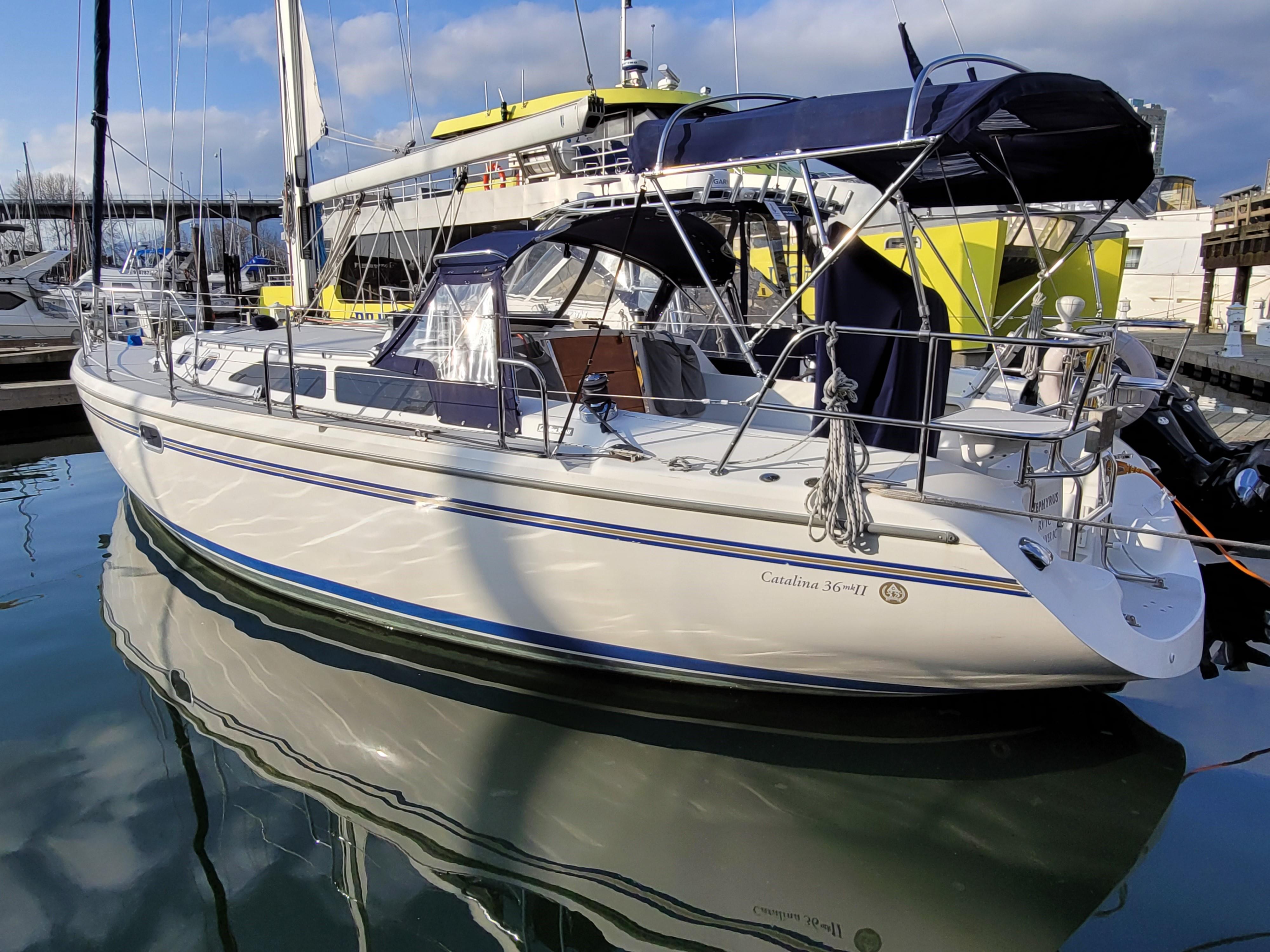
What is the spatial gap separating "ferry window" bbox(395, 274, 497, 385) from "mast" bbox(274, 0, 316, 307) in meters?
2.93

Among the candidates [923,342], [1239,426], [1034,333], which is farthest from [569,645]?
[1239,426]

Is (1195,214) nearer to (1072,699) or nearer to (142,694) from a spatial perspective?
(1072,699)

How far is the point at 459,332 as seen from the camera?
4246 mm

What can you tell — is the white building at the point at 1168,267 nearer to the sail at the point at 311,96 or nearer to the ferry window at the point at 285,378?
the sail at the point at 311,96

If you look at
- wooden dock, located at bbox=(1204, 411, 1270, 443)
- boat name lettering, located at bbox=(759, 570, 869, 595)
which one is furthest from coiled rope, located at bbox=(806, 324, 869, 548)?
wooden dock, located at bbox=(1204, 411, 1270, 443)

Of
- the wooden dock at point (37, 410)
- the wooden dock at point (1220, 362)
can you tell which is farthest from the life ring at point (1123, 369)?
the wooden dock at point (37, 410)

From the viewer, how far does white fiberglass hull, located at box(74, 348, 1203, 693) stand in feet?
10.2

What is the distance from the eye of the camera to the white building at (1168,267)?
24.7m

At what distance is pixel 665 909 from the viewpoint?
2.73 metres

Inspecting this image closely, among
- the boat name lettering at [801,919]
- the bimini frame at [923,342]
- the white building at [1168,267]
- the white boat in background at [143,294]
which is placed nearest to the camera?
the boat name lettering at [801,919]

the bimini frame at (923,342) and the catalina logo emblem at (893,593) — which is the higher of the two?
the bimini frame at (923,342)

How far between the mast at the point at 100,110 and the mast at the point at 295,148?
1599 millimetres

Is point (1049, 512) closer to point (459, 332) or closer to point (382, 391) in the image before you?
point (459, 332)

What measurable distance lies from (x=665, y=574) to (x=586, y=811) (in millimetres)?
972
